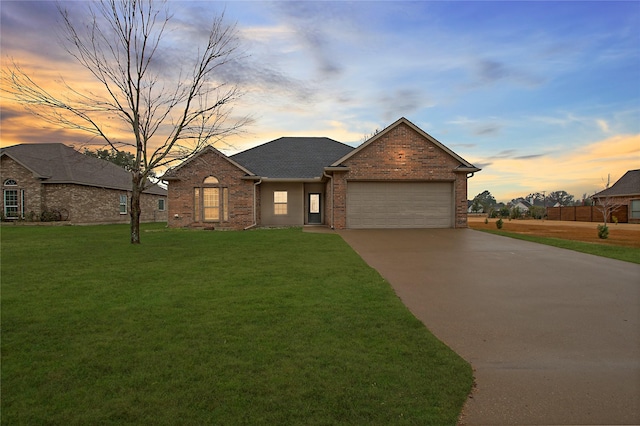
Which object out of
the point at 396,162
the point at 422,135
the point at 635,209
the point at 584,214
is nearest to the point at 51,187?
the point at 396,162

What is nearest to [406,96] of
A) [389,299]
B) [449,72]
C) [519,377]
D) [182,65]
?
[449,72]

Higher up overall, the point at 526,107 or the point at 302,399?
the point at 526,107

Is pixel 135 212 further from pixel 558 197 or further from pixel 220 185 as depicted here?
pixel 558 197

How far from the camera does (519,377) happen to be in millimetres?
3562

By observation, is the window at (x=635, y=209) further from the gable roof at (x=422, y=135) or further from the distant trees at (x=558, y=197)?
the distant trees at (x=558, y=197)

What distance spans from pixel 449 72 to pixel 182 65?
11.9 metres

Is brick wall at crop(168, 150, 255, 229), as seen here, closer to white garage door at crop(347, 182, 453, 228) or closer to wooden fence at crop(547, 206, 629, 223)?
white garage door at crop(347, 182, 453, 228)

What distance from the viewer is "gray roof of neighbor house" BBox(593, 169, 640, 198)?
33.2 metres

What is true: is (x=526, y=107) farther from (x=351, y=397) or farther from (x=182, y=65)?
(x=351, y=397)

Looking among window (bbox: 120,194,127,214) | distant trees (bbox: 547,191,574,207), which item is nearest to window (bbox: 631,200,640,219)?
window (bbox: 120,194,127,214)

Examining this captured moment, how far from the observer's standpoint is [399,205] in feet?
63.3

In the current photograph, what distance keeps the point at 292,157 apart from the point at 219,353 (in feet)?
72.2

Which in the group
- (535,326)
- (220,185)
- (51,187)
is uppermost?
(51,187)

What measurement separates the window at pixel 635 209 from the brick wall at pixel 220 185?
34.6 meters
